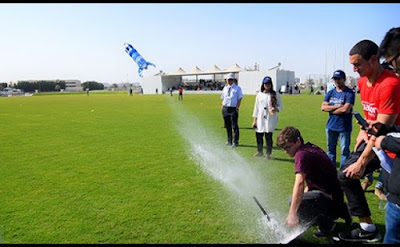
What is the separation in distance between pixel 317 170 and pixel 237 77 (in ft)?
208

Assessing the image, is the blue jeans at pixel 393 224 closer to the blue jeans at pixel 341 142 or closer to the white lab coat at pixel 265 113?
the blue jeans at pixel 341 142

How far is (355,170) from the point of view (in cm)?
328

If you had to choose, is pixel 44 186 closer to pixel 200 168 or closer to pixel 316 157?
pixel 200 168

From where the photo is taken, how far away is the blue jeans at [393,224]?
2457 mm

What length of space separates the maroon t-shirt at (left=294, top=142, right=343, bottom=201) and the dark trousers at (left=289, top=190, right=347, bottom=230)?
0.28ft

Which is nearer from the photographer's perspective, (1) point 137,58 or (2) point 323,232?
(2) point 323,232

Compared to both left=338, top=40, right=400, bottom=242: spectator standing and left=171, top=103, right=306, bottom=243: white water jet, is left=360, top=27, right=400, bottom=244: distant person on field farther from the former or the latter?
left=171, top=103, right=306, bottom=243: white water jet

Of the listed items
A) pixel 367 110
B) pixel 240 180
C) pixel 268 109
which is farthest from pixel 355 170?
pixel 268 109

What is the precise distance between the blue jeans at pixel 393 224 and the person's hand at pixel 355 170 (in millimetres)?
701

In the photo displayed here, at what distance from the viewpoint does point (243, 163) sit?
7688mm

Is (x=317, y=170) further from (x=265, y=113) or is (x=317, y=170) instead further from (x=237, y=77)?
(x=237, y=77)

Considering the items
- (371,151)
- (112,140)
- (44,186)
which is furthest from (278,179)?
(112,140)

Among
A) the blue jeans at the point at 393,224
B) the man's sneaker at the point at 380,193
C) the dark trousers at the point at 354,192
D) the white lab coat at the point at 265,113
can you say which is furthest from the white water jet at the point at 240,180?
the man's sneaker at the point at 380,193

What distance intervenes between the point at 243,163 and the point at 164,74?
67432 millimetres
